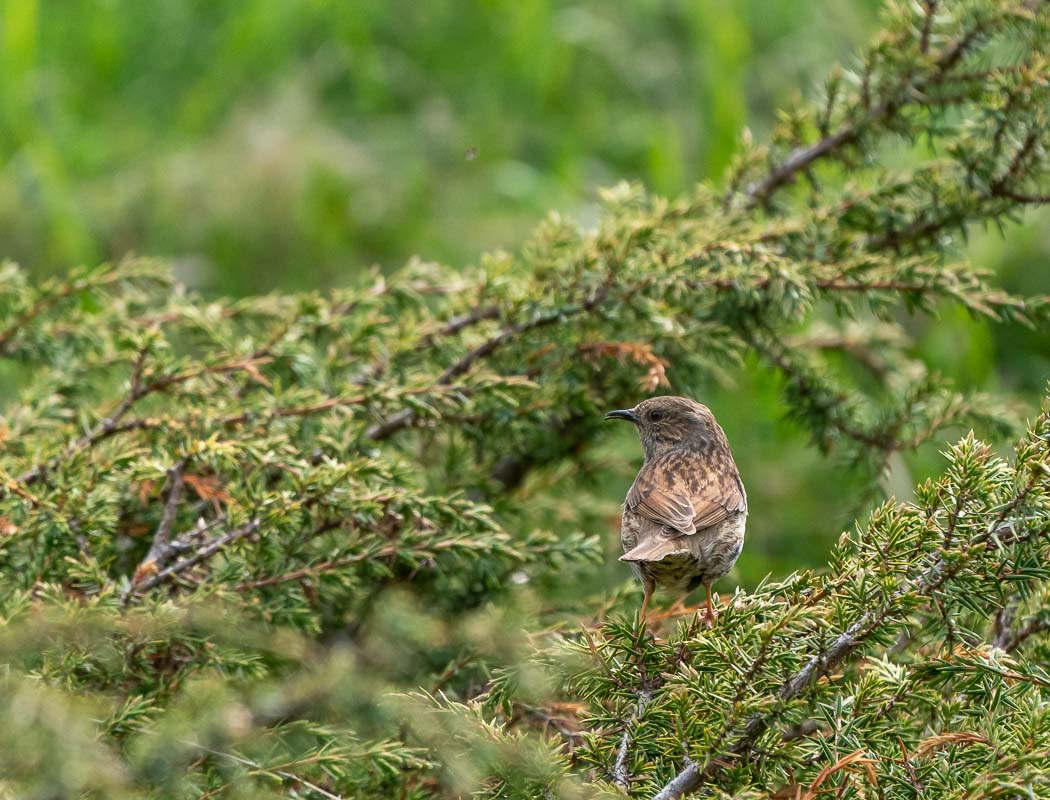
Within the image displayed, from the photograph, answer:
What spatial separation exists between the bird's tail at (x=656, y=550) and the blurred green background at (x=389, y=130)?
11.2ft

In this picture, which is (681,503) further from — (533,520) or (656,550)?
(533,520)

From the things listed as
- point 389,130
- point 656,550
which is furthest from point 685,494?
point 389,130

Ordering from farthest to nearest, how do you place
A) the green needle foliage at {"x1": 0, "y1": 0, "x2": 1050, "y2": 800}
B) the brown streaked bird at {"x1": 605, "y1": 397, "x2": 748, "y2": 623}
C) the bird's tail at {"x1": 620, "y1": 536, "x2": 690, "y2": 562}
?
the brown streaked bird at {"x1": 605, "y1": 397, "x2": 748, "y2": 623} < the bird's tail at {"x1": 620, "y1": 536, "x2": 690, "y2": 562} < the green needle foliage at {"x1": 0, "y1": 0, "x2": 1050, "y2": 800}

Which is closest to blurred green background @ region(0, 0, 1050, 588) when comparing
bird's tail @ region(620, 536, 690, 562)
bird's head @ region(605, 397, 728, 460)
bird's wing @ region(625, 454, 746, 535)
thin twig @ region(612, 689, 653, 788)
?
bird's head @ region(605, 397, 728, 460)

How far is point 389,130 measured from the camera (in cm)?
875

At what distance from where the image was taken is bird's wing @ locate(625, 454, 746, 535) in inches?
110

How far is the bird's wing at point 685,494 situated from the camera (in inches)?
110

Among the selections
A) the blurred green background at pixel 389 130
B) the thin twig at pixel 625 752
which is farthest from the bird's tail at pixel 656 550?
the blurred green background at pixel 389 130

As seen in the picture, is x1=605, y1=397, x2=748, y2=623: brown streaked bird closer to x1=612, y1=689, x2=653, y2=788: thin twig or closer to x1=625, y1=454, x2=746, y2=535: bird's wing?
x1=625, y1=454, x2=746, y2=535: bird's wing

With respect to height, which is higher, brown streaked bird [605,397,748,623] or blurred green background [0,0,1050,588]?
blurred green background [0,0,1050,588]

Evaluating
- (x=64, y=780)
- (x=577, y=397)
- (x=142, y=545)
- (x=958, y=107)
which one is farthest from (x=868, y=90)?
(x=64, y=780)

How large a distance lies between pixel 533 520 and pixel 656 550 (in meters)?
0.75

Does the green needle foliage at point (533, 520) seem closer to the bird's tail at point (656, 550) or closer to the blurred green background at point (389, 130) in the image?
the bird's tail at point (656, 550)

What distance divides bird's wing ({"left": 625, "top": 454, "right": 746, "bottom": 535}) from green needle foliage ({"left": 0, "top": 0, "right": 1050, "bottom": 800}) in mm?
181
